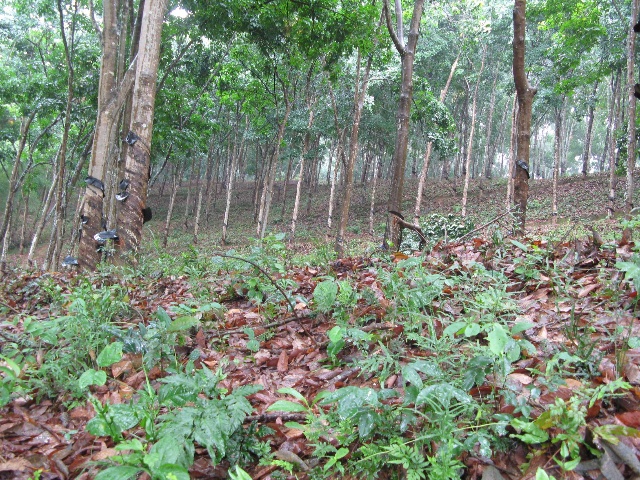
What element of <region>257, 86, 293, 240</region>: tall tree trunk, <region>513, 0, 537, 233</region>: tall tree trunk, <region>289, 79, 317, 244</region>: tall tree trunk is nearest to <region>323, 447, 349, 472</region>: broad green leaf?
<region>513, 0, 537, 233</region>: tall tree trunk

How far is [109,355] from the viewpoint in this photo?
2230mm

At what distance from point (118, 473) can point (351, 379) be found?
47.9 inches

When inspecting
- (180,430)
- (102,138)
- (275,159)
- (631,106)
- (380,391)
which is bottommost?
(180,430)

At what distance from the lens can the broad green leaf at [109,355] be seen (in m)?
2.18

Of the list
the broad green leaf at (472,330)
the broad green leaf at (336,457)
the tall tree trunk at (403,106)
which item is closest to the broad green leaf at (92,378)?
the broad green leaf at (336,457)

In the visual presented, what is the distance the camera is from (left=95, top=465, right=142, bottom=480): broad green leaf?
4.79 feet

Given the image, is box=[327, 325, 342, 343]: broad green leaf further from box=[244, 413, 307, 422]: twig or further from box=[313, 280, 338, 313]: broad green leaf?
box=[313, 280, 338, 313]: broad green leaf

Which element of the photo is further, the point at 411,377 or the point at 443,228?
the point at 443,228

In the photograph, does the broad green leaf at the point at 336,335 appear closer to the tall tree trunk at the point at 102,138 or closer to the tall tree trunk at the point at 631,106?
the tall tree trunk at the point at 102,138

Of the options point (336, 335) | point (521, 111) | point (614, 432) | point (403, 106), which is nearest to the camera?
point (614, 432)

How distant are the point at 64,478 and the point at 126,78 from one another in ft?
19.2

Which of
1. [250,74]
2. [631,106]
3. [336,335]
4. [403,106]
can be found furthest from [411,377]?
[250,74]

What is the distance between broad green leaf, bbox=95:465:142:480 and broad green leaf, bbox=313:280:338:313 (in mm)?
1649

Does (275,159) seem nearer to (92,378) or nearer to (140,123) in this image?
(140,123)
